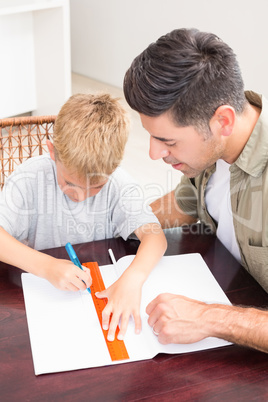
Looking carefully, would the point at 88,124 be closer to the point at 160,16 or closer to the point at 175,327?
the point at 175,327

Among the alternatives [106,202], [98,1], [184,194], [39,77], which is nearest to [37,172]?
[106,202]

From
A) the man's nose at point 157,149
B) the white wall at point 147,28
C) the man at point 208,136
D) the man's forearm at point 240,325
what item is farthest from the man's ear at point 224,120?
the white wall at point 147,28

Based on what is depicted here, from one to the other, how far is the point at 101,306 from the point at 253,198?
484 mm

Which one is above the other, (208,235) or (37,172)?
(37,172)

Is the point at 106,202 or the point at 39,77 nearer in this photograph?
the point at 106,202

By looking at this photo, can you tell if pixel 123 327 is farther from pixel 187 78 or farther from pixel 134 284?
pixel 187 78

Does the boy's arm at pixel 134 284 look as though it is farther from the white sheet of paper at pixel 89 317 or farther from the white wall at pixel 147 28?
the white wall at pixel 147 28

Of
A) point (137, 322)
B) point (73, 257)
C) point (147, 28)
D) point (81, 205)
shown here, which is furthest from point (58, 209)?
point (147, 28)

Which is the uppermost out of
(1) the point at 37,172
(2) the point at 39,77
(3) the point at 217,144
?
(3) the point at 217,144

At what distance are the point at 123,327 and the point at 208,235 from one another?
1.43 feet

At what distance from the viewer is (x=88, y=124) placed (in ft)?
4.09

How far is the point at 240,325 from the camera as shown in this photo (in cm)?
103

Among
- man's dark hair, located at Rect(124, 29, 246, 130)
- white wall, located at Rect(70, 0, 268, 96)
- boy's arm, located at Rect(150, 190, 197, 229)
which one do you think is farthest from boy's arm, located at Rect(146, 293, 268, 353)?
white wall, located at Rect(70, 0, 268, 96)

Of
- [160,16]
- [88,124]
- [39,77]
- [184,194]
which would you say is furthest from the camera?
[160,16]
